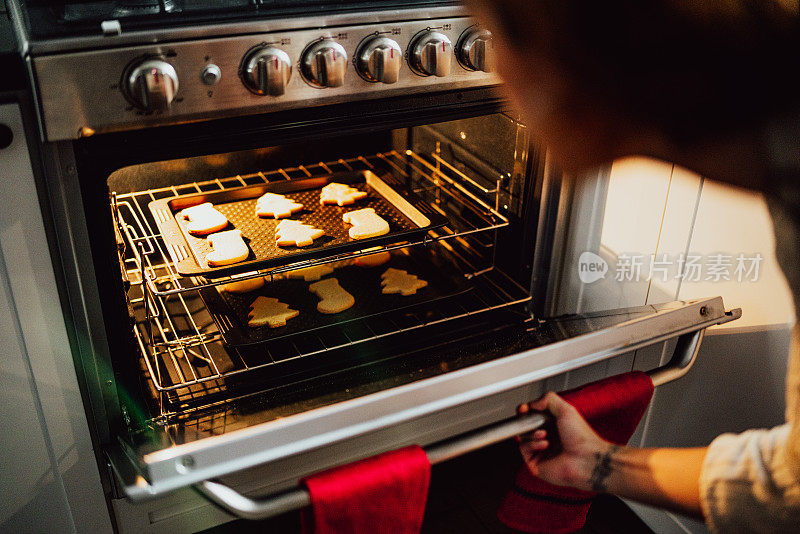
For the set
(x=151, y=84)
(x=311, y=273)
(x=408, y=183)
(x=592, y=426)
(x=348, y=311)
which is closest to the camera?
(x=151, y=84)

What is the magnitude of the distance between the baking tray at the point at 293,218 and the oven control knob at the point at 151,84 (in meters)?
0.33

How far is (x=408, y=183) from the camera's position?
1.50m

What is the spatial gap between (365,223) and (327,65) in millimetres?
400

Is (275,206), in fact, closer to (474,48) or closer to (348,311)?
(348,311)

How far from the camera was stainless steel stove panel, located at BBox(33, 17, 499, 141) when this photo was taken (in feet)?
2.66

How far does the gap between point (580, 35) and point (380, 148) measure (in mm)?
1097

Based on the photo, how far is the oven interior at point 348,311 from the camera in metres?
1.08

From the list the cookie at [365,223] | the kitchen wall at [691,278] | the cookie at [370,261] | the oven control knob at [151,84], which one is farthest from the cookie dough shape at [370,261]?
the oven control knob at [151,84]

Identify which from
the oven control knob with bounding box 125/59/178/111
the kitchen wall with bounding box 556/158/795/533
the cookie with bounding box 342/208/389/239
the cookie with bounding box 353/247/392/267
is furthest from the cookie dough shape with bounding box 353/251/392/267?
the oven control knob with bounding box 125/59/178/111

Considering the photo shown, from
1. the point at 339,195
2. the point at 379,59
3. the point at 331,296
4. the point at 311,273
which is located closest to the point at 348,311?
the point at 331,296

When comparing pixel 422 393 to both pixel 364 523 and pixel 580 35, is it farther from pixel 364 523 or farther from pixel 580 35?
pixel 580 35

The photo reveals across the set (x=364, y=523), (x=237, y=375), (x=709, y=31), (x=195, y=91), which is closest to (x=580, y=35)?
(x=709, y=31)

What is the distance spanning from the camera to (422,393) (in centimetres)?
98

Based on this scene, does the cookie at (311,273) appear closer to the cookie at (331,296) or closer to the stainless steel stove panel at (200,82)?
the cookie at (331,296)
